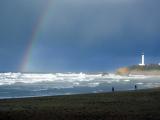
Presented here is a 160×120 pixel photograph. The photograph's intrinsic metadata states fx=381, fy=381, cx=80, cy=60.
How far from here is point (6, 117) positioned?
18.1m

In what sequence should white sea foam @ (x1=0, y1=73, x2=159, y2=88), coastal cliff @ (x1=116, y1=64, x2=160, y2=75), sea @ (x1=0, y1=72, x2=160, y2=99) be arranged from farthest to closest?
coastal cliff @ (x1=116, y1=64, x2=160, y2=75) < white sea foam @ (x1=0, y1=73, x2=159, y2=88) < sea @ (x1=0, y1=72, x2=160, y2=99)

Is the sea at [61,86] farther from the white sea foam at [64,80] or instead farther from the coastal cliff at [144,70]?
the coastal cliff at [144,70]

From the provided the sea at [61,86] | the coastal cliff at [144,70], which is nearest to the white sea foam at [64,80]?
the sea at [61,86]

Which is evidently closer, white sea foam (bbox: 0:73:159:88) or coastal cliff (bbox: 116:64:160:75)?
white sea foam (bbox: 0:73:159:88)

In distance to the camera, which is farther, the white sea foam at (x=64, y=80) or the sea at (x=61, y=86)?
the white sea foam at (x=64, y=80)

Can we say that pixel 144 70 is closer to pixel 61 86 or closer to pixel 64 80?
pixel 64 80

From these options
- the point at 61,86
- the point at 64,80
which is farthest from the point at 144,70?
the point at 61,86

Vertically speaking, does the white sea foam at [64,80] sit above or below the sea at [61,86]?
above

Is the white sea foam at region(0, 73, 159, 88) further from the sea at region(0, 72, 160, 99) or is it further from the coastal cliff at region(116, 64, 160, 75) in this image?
the coastal cliff at region(116, 64, 160, 75)

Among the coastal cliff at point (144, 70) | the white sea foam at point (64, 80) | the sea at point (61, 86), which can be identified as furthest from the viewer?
the coastal cliff at point (144, 70)

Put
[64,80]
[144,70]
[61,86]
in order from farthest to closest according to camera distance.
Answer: [144,70] → [64,80] → [61,86]

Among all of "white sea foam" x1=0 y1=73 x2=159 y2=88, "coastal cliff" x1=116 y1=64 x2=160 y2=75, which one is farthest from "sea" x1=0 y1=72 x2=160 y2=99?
"coastal cliff" x1=116 y1=64 x2=160 y2=75

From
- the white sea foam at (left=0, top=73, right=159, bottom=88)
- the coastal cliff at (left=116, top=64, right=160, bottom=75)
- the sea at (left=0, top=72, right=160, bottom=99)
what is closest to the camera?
the sea at (left=0, top=72, right=160, bottom=99)

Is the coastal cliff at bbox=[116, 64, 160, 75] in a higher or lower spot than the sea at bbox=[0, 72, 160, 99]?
higher
